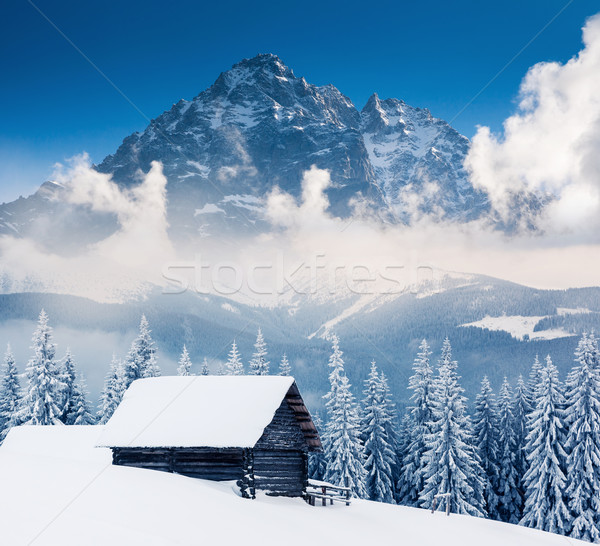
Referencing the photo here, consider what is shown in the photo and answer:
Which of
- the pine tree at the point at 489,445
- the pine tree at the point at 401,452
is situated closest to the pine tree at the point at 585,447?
the pine tree at the point at 489,445

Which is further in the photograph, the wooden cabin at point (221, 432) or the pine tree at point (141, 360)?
the pine tree at point (141, 360)

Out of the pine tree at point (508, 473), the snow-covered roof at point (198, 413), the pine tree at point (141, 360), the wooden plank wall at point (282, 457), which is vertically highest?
the pine tree at point (141, 360)

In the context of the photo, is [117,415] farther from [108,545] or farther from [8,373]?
[8,373]

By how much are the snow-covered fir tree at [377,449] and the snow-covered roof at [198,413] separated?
2205cm

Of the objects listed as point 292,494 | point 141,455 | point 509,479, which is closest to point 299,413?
point 292,494

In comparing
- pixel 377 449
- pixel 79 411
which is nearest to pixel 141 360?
pixel 79 411

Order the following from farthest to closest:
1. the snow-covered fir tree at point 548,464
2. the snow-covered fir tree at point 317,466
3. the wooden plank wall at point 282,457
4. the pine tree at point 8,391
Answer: the pine tree at point 8,391, the snow-covered fir tree at point 317,466, the snow-covered fir tree at point 548,464, the wooden plank wall at point 282,457

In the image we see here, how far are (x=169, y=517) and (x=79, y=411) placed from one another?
129 ft

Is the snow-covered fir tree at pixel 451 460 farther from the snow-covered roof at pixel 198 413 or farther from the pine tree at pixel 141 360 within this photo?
the pine tree at pixel 141 360

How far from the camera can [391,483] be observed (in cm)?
4716

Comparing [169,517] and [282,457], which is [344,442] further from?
[169,517]

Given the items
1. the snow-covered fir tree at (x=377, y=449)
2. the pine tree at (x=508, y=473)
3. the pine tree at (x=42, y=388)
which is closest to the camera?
the pine tree at (x=508, y=473)

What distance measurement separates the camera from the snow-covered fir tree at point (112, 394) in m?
49.4

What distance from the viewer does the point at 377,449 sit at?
46.8 metres
